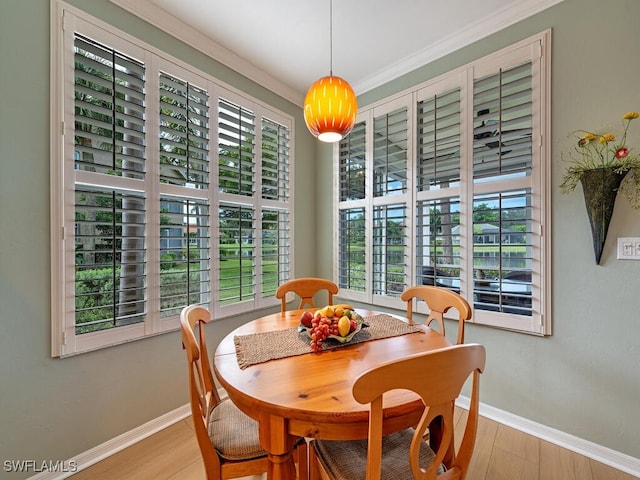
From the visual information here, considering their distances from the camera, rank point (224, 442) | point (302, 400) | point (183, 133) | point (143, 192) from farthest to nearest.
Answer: point (183, 133)
point (143, 192)
point (224, 442)
point (302, 400)

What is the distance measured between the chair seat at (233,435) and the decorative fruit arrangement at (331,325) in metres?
0.42

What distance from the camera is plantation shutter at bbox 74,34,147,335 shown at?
5.41 ft

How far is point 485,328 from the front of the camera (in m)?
2.12

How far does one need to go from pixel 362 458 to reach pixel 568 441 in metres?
1.64

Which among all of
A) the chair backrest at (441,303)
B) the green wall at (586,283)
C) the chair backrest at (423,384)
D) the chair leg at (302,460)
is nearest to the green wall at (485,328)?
the green wall at (586,283)

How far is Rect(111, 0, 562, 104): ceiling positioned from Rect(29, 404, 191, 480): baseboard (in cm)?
273

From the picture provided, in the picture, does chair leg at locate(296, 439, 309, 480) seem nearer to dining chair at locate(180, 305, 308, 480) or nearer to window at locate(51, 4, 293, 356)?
dining chair at locate(180, 305, 308, 480)

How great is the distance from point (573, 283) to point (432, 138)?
56.5 inches

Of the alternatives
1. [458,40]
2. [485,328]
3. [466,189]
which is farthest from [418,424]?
[458,40]

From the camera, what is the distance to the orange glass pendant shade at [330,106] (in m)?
1.43

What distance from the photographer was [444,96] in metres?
2.34

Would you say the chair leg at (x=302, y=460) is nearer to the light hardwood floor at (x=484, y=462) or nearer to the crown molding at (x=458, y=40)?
the light hardwood floor at (x=484, y=462)

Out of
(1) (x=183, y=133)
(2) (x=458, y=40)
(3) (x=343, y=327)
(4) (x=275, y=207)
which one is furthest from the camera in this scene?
(4) (x=275, y=207)

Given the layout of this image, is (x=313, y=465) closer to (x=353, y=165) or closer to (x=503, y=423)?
(x=503, y=423)
